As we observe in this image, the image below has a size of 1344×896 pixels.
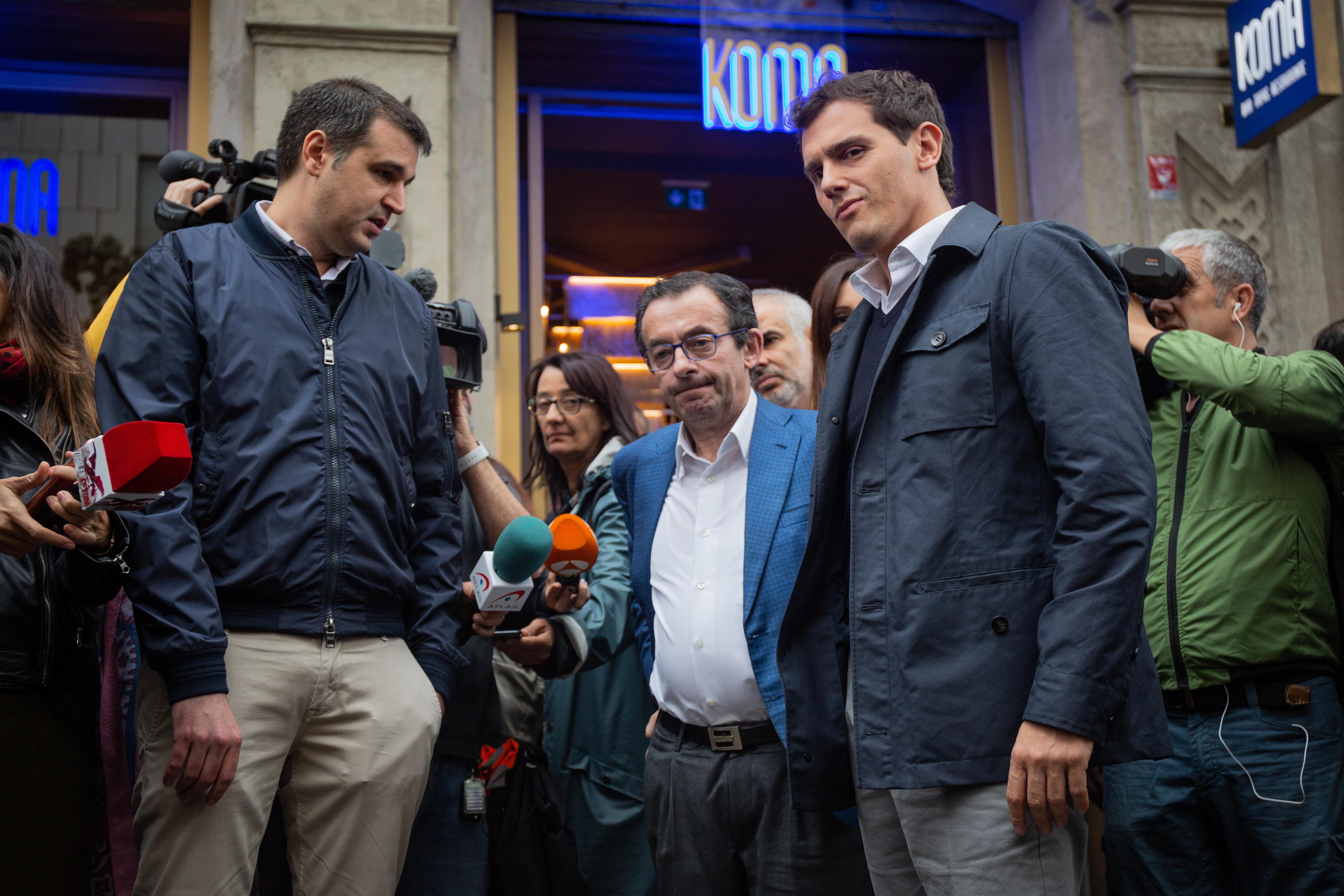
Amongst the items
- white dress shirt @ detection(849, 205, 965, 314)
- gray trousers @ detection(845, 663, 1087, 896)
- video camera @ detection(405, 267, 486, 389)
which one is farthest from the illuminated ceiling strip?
gray trousers @ detection(845, 663, 1087, 896)

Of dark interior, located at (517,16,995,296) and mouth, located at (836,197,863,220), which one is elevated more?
dark interior, located at (517,16,995,296)

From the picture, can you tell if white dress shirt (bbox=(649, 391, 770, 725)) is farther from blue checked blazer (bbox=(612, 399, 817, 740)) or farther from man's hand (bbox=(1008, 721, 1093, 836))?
man's hand (bbox=(1008, 721, 1093, 836))

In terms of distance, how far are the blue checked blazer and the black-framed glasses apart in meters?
0.20

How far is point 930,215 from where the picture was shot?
228 centimetres

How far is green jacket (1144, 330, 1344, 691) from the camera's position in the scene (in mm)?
2869

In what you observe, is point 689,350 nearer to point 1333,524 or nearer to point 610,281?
point 1333,524

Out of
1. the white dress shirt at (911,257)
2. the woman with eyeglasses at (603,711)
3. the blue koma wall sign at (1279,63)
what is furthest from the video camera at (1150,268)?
the blue koma wall sign at (1279,63)

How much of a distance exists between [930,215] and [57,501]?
1.73 m

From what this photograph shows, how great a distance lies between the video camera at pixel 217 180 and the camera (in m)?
3.02

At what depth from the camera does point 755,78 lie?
6203 millimetres

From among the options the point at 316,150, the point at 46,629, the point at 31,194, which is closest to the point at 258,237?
the point at 316,150

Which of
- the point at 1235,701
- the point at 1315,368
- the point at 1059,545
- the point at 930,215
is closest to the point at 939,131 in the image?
the point at 930,215

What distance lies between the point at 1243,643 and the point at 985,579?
54.9 inches

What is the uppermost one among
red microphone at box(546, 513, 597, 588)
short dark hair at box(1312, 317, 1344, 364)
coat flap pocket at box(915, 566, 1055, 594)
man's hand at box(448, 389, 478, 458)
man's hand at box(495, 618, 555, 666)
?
short dark hair at box(1312, 317, 1344, 364)
